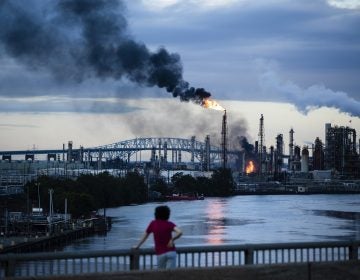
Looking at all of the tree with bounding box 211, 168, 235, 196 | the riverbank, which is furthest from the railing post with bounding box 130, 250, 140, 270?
the tree with bounding box 211, 168, 235, 196

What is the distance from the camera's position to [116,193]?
11075cm

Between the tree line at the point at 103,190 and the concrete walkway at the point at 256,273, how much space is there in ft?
217

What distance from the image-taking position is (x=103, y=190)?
102938 mm

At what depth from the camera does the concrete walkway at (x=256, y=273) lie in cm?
841

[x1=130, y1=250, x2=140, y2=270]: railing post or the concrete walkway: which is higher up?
[x1=130, y1=250, x2=140, y2=270]: railing post

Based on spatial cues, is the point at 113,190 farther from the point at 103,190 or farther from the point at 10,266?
the point at 10,266

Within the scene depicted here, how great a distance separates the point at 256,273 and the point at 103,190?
9472cm

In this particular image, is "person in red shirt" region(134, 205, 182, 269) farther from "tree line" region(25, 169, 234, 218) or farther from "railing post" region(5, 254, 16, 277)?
"tree line" region(25, 169, 234, 218)

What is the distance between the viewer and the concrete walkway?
8.41 meters

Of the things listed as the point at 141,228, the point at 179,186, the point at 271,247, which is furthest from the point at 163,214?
the point at 179,186

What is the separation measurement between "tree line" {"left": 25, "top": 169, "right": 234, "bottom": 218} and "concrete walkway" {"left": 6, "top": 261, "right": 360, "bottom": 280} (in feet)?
217

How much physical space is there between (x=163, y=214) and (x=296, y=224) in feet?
199

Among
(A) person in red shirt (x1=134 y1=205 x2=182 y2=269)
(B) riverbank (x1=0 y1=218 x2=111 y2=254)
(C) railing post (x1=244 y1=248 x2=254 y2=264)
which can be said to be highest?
(A) person in red shirt (x1=134 y1=205 x2=182 y2=269)

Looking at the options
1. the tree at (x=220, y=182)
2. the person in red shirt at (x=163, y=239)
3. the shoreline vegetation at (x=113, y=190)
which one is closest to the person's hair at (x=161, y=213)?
the person in red shirt at (x=163, y=239)
